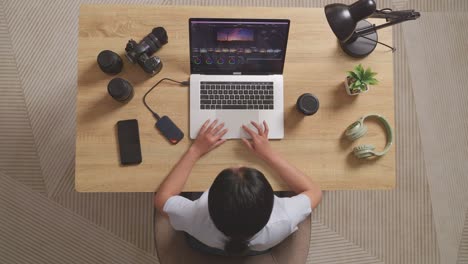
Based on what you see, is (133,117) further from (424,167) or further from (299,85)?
(424,167)

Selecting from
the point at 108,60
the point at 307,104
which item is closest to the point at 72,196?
the point at 108,60

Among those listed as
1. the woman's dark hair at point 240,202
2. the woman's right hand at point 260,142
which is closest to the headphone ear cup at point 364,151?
the woman's right hand at point 260,142

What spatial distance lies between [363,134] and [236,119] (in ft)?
1.47

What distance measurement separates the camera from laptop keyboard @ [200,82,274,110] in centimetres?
132

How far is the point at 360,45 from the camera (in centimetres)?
137

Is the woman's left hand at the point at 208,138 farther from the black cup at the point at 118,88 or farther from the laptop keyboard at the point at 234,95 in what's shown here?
the black cup at the point at 118,88

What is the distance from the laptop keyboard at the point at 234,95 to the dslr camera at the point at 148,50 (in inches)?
6.9

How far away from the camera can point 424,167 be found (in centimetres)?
205

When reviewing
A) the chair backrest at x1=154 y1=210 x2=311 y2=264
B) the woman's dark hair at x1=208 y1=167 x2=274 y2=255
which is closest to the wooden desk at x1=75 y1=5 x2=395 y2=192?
the chair backrest at x1=154 y1=210 x2=311 y2=264

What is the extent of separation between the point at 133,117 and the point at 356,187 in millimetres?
815

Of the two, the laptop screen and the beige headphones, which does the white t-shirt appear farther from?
the laptop screen

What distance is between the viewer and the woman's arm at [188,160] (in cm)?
127

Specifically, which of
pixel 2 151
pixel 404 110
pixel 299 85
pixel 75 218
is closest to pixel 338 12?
pixel 299 85

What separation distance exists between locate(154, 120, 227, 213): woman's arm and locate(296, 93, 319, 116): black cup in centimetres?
28
